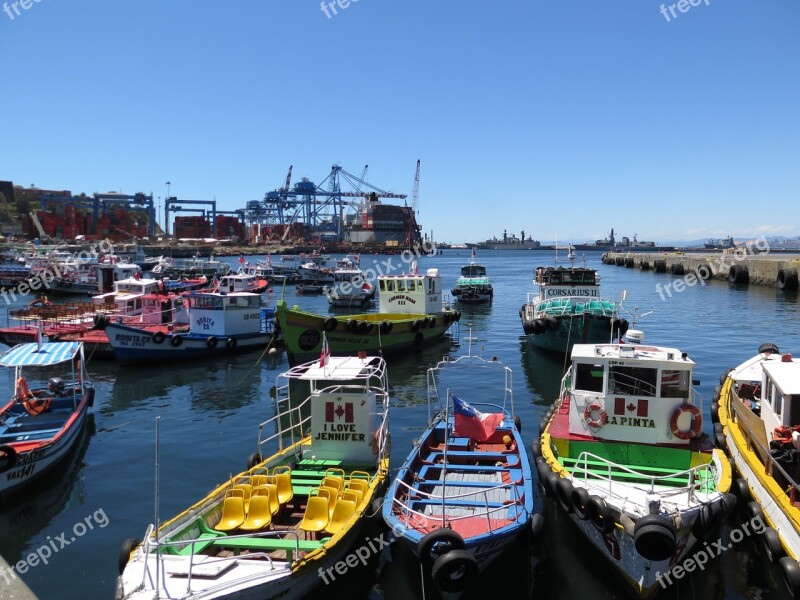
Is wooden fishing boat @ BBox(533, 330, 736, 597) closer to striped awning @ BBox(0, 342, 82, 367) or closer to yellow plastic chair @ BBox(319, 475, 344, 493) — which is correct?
yellow plastic chair @ BBox(319, 475, 344, 493)

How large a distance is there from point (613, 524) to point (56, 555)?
9886mm

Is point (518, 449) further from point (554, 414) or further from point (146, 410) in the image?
point (146, 410)

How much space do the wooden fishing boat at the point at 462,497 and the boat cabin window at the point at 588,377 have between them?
6.00 feet

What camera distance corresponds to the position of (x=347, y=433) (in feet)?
41.8

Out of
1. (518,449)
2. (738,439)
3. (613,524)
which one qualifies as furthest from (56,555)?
(738,439)

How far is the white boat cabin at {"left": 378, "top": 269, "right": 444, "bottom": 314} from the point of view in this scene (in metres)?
33.0

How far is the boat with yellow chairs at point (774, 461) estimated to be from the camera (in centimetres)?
919

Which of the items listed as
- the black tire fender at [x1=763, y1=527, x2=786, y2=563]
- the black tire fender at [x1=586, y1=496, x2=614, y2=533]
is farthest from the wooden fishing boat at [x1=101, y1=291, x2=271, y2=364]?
the black tire fender at [x1=763, y1=527, x2=786, y2=563]

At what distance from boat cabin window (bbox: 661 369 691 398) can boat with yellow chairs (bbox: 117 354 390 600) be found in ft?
18.9

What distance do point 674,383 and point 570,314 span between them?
15.0m

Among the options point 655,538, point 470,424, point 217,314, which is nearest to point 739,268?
point 217,314

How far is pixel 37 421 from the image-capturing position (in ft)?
53.4

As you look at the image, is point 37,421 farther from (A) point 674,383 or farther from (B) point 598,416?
(A) point 674,383

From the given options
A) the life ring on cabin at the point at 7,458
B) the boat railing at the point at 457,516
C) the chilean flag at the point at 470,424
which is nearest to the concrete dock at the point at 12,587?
the life ring on cabin at the point at 7,458
